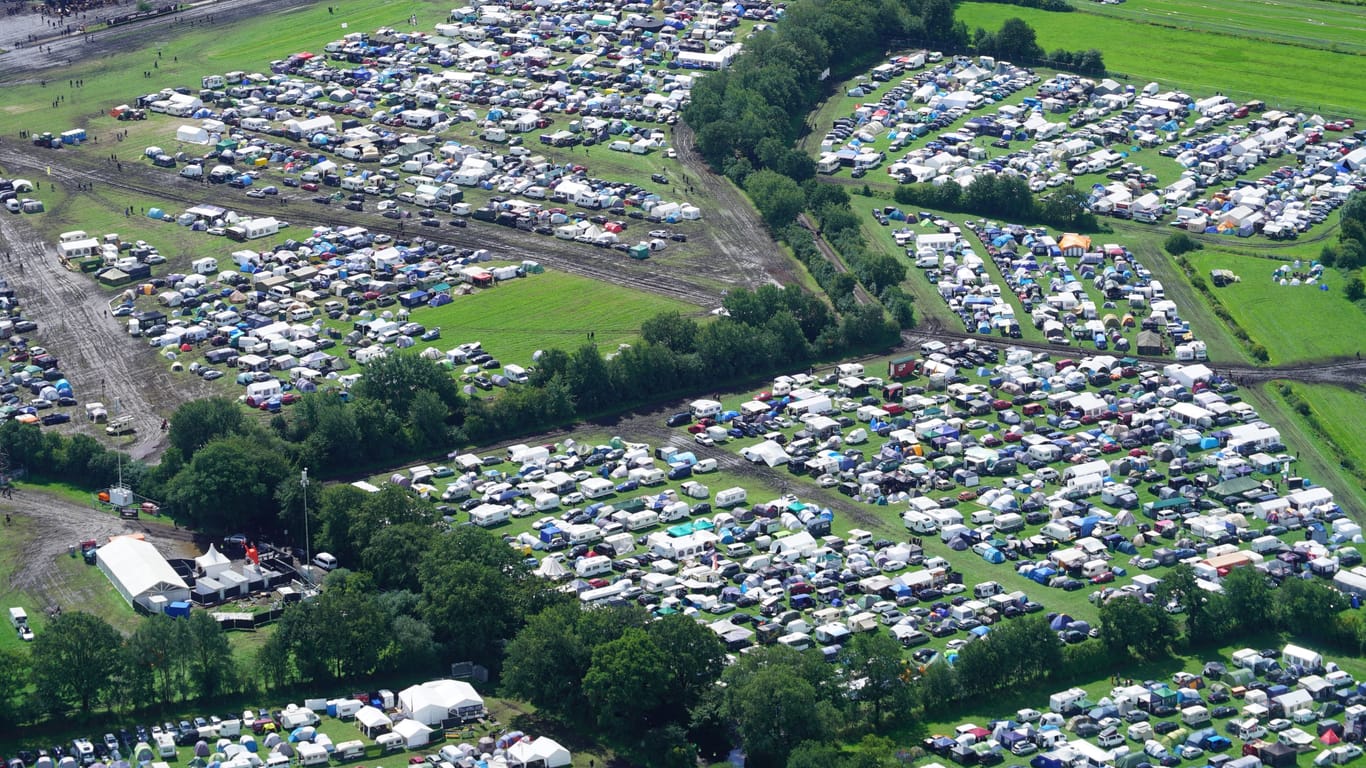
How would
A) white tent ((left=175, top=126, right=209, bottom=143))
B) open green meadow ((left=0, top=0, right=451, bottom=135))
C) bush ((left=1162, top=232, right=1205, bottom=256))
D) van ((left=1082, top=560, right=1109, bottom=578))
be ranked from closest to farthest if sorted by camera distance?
van ((left=1082, top=560, right=1109, bottom=578)) < bush ((left=1162, top=232, right=1205, bottom=256)) < white tent ((left=175, top=126, right=209, bottom=143)) < open green meadow ((left=0, top=0, right=451, bottom=135))

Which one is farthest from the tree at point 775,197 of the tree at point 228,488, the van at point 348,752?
the van at point 348,752

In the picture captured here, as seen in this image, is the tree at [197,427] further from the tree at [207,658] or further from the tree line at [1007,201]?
the tree line at [1007,201]

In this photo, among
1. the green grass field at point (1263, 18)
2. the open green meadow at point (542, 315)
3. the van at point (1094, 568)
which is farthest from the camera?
the green grass field at point (1263, 18)

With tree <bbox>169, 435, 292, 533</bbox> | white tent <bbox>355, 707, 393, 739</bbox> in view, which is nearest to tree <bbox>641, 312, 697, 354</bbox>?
tree <bbox>169, 435, 292, 533</bbox>

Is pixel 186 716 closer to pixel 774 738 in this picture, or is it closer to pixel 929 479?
pixel 774 738

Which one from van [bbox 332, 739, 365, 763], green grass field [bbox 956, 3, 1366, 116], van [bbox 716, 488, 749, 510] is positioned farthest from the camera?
green grass field [bbox 956, 3, 1366, 116]

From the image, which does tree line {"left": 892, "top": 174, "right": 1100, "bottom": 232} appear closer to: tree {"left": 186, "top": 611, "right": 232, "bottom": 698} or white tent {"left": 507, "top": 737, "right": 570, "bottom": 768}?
white tent {"left": 507, "top": 737, "right": 570, "bottom": 768}

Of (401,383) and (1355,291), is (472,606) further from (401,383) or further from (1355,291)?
(1355,291)
